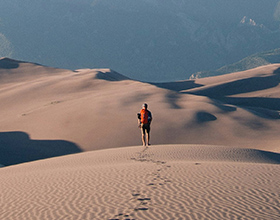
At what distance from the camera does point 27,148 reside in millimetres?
20172

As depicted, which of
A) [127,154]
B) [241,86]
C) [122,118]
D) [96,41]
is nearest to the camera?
[127,154]

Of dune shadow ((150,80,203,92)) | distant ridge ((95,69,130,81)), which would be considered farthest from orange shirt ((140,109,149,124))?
dune shadow ((150,80,203,92))

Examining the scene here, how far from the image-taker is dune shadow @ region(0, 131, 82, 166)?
18844mm

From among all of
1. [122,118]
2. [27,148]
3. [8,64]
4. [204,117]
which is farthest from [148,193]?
[8,64]

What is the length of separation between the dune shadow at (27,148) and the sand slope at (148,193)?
9180 millimetres

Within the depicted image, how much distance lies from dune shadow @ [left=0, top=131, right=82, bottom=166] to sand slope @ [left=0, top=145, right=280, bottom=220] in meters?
9.18

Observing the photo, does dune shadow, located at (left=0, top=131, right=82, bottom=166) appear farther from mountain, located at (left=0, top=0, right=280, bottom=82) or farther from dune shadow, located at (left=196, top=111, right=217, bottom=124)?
mountain, located at (left=0, top=0, right=280, bottom=82)

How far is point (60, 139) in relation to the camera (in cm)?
2156

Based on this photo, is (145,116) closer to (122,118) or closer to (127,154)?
(127,154)

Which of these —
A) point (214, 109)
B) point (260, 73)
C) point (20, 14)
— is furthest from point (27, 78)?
point (20, 14)

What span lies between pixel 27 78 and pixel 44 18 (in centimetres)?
13567

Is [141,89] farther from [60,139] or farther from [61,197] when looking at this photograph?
[61,197]

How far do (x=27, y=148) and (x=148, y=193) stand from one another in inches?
560

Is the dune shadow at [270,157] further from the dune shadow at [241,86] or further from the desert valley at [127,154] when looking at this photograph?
the dune shadow at [241,86]
